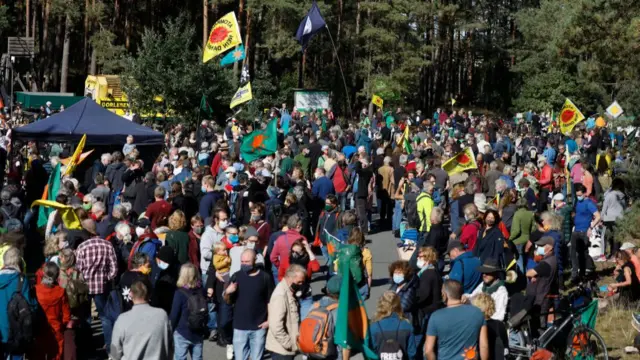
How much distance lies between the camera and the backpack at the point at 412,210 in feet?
52.8

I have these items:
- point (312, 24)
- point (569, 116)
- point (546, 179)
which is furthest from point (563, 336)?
point (312, 24)

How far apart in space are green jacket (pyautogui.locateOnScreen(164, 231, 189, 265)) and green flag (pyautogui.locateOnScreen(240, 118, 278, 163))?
253 inches

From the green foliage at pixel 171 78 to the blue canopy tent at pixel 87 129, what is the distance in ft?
28.6

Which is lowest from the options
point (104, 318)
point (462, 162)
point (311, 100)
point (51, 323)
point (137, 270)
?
point (104, 318)

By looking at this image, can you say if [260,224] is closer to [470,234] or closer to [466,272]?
[470,234]

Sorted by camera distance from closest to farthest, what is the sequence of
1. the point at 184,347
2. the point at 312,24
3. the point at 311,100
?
the point at 184,347 < the point at 312,24 < the point at 311,100

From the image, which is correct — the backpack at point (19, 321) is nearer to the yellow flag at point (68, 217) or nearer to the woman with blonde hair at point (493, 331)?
the woman with blonde hair at point (493, 331)

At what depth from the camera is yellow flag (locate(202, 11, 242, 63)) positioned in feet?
95.5

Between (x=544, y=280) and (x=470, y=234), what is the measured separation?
184 centimetres

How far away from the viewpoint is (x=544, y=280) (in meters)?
10.8

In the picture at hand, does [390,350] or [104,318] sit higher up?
[390,350]

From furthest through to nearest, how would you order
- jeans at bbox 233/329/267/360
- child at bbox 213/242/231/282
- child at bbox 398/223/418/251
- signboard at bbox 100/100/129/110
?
signboard at bbox 100/100/129/110, child at bbox 398/223/418/251, child at bbox 213/242/231/282, jeans at bbox 233/329/267/360

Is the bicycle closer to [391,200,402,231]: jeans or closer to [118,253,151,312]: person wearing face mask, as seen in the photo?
[118,253,151,312]: person wearing face mask

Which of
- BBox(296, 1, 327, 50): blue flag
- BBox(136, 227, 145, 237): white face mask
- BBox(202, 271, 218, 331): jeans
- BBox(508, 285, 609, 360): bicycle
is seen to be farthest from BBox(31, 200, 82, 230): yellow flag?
BBox(296, 1, 327, 50): blue flag
